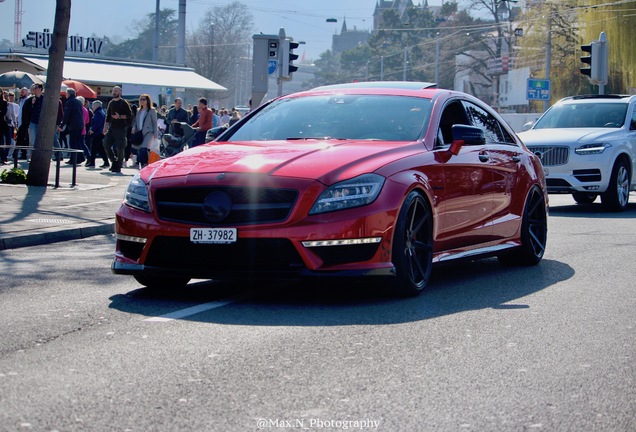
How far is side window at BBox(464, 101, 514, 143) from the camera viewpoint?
10289 millimetres

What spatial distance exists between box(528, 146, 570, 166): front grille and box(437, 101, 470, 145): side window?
9255 millimetres

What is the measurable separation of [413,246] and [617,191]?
11.6 metres

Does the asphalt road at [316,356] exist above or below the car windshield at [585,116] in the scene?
below

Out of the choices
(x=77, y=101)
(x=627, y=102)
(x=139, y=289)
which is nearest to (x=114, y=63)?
(x=77, y=101)

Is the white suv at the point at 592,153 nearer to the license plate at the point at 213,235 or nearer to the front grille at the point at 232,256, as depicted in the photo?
the front grille at the point at 232,256

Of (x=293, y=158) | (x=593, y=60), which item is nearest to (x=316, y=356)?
(x=293, y=158)

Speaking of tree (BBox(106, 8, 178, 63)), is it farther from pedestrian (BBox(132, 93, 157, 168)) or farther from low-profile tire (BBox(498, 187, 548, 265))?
low-profile tire (BBox(498, 187, 548, 265))

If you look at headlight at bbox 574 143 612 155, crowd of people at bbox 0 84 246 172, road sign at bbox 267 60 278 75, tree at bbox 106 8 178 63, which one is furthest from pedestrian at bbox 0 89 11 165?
tree at bbox 106 8 178 63

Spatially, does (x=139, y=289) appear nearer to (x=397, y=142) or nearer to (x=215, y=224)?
(x=215, y=224)

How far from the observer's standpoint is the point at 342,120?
30.3ft

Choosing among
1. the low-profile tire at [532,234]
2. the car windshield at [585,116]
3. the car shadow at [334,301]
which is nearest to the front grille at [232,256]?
the car shadow at [334,301]

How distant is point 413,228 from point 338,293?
729 millimetres

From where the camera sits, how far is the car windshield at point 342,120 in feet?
29.8

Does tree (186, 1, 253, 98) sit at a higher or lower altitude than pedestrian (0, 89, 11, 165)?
higher
